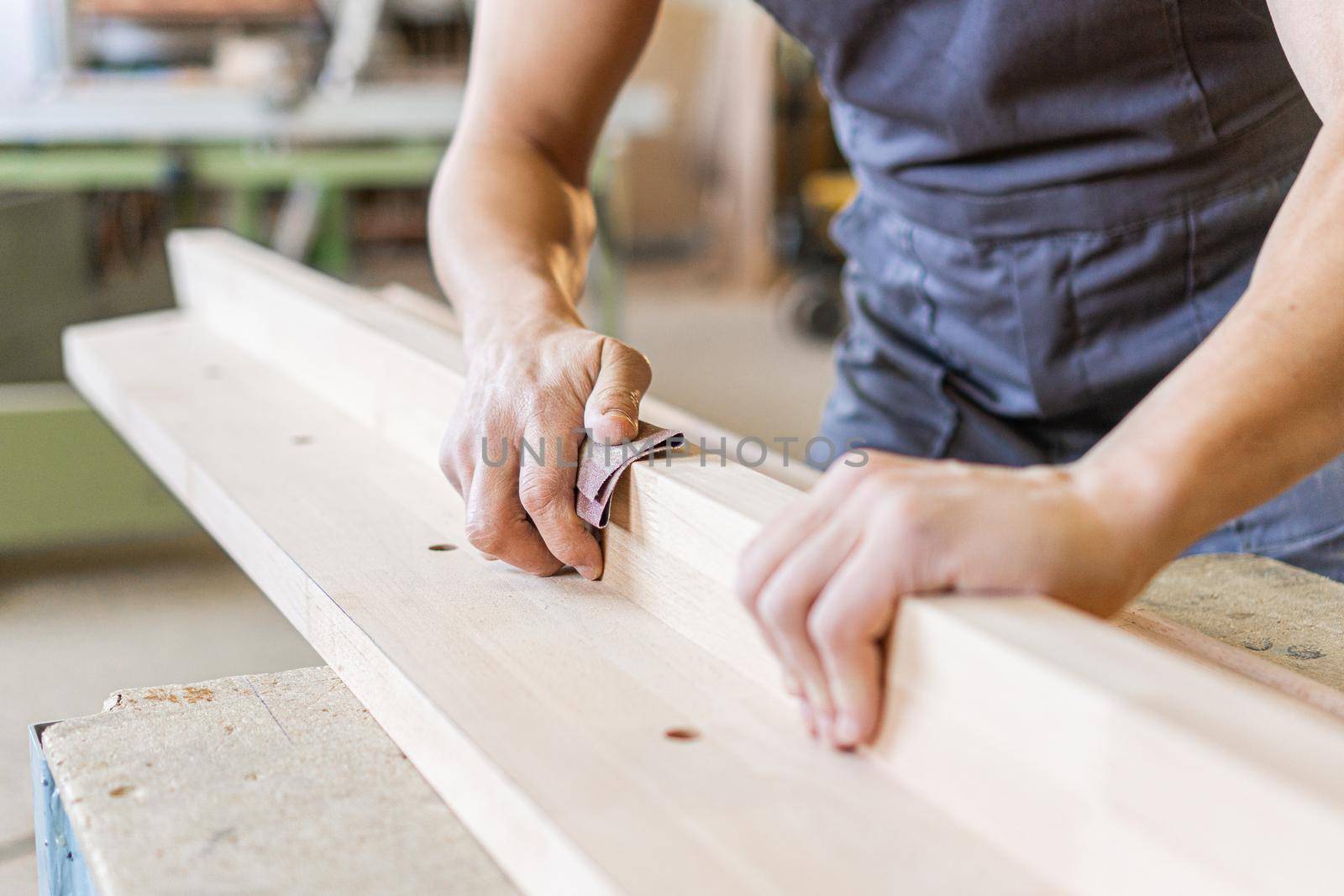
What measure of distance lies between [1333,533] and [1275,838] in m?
0.76

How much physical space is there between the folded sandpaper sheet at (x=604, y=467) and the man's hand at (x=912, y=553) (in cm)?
25

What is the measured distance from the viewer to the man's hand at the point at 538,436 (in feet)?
2.89

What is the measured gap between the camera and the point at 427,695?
2.33 feet

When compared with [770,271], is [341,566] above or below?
above

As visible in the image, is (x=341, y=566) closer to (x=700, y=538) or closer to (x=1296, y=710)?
(x=700, y=538)

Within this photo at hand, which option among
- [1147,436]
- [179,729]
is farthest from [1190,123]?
[179,729]


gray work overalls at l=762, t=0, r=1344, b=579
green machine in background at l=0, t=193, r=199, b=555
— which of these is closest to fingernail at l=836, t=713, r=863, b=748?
gray work overalls at l=762, t=0, r=1344, b=579

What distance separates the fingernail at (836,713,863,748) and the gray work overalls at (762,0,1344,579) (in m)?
0.63

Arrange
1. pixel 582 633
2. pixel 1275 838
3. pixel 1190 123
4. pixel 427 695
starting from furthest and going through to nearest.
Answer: pixel 1190 123 → pixel 582 633 → pixel 427 695 → pixel 1275 838

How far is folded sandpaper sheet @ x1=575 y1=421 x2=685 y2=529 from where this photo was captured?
86 centimetres

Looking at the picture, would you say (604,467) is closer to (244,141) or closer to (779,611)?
(779,611)

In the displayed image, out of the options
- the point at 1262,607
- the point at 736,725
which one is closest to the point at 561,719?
the point at 736,725

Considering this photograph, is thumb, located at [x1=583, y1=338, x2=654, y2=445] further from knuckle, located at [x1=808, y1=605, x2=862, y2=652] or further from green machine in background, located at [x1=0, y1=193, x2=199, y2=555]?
green machine in background, located at [x1=0, y1=193, x2=199, y2=555]

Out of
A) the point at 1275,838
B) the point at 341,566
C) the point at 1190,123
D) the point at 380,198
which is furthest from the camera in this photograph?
the point at 380,198
